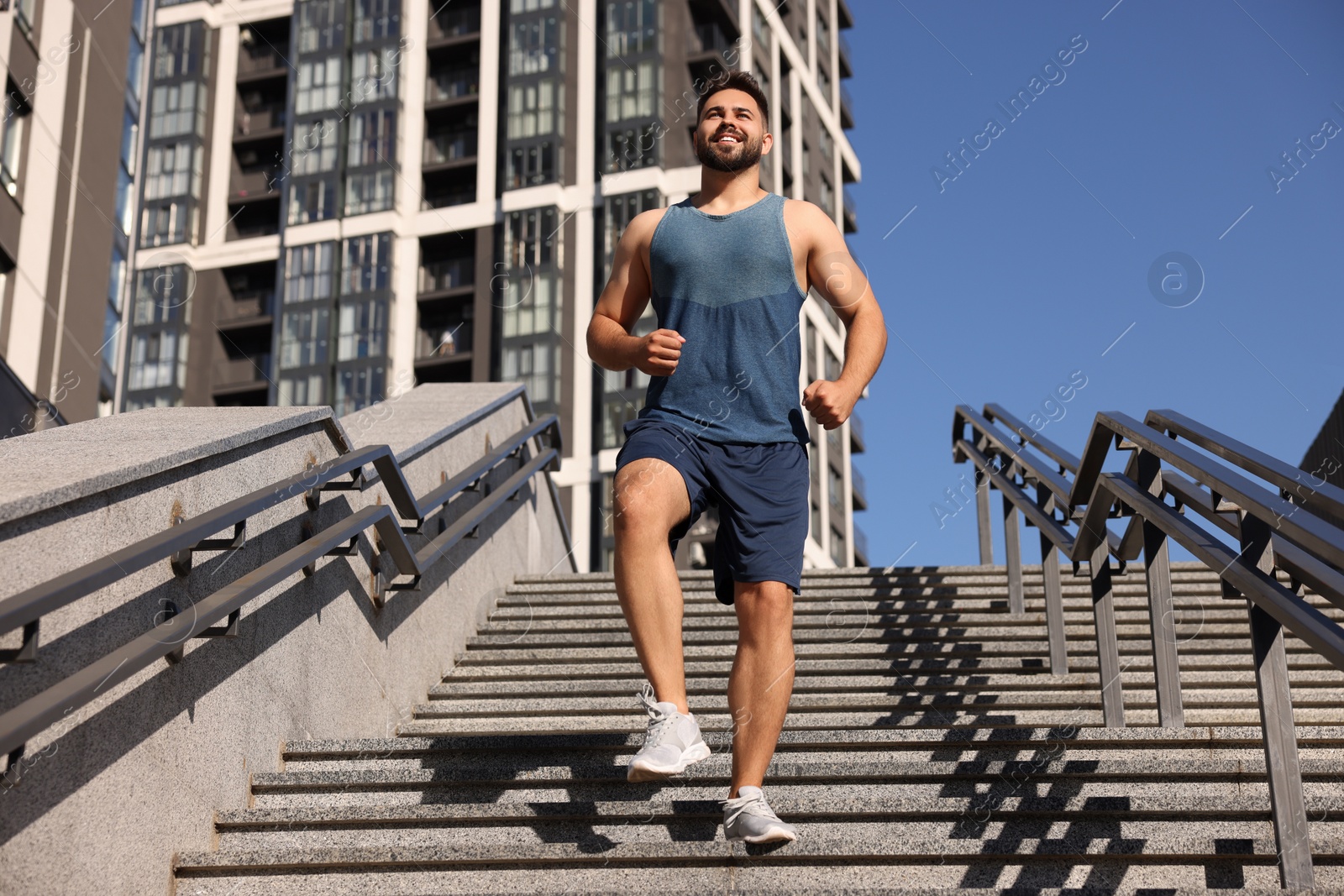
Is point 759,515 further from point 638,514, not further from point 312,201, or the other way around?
point 312,201

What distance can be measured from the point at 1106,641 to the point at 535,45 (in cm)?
4357

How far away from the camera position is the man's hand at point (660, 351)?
3.44m

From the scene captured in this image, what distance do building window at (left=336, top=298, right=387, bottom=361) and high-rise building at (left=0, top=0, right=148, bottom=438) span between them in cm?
2017

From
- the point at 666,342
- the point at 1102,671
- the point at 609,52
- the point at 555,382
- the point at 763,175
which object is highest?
the point at 609,52

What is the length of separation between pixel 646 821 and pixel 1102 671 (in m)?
1.82

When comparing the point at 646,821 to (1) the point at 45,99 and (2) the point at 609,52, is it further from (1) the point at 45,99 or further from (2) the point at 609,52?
(2) the point at 609,52

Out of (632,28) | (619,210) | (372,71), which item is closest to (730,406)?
(619,210)

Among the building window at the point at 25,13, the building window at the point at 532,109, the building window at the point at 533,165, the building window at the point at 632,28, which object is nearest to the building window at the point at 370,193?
the building window at the point at 533,165

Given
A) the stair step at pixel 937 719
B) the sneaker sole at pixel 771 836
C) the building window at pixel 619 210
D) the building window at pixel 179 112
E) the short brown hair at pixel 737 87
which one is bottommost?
the sneaker sole at pixel 771 836

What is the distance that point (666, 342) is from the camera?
344 cm

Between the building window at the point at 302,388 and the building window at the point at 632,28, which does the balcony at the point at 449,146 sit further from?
the building window at the point at 302,388

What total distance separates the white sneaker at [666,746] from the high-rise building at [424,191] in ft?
119

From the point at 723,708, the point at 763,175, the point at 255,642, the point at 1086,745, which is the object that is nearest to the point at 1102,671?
the point at 1086,745

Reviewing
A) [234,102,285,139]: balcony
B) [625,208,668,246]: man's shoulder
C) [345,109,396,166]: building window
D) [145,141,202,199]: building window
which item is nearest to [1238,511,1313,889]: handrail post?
[625,208,668,246]: man's shoulder
